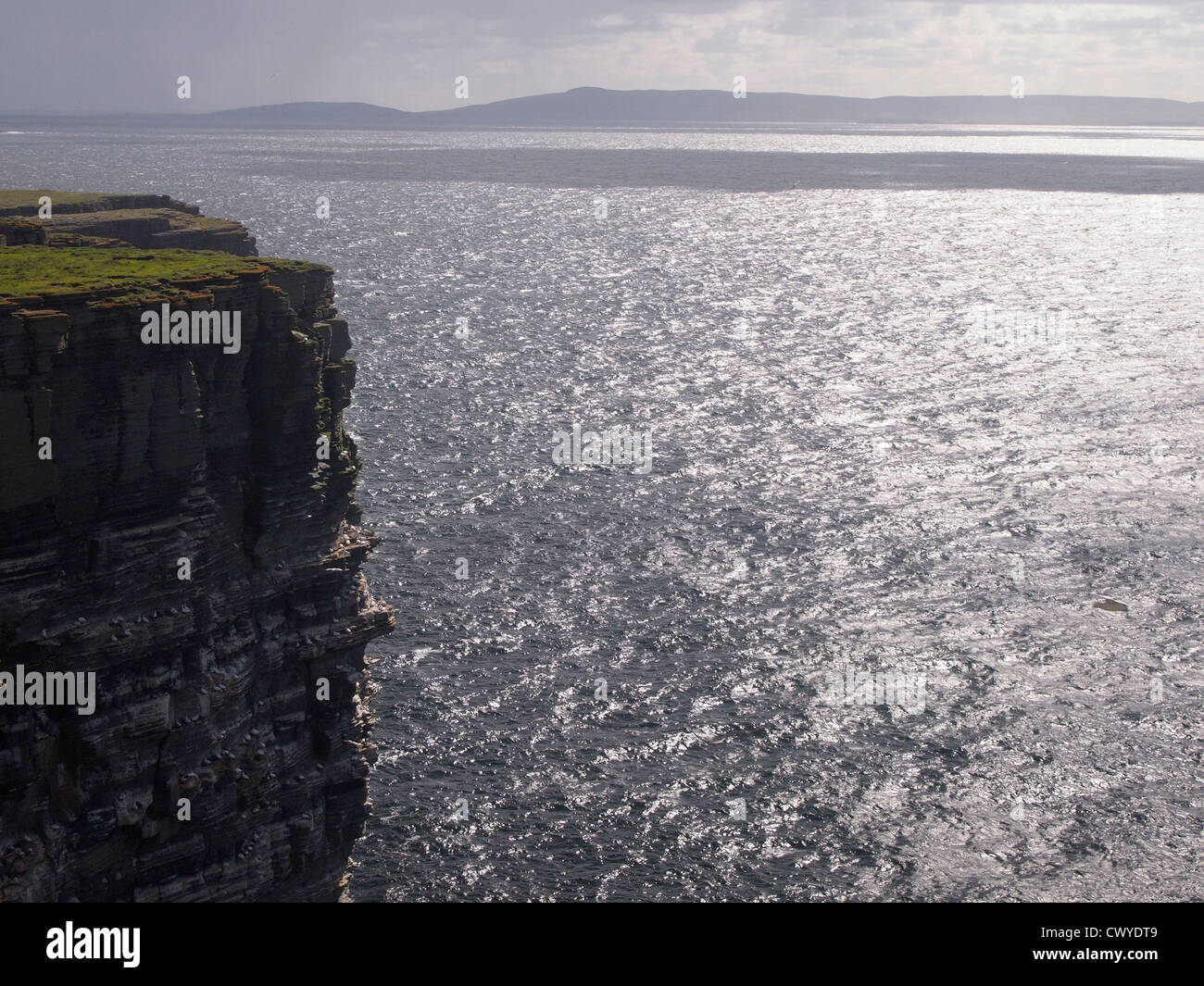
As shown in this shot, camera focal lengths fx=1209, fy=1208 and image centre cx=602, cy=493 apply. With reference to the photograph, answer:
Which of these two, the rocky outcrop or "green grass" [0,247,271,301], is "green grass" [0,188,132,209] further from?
"green grass" [0,247,271,301]

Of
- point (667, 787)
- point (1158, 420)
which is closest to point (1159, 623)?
point (667, 787)

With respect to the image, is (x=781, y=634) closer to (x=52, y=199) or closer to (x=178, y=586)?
(x=178, y=586)

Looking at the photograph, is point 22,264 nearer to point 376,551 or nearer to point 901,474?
point 376,551

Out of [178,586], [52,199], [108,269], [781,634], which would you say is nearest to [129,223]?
[52,199]

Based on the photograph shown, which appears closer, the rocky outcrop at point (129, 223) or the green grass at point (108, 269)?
the green grass at point (108, 269)

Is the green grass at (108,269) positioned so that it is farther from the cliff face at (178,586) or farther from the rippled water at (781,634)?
the rippled water at (781,634)

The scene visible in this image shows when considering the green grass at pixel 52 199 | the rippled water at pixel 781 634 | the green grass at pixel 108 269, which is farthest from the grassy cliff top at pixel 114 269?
the green grass at pixel 52 199
